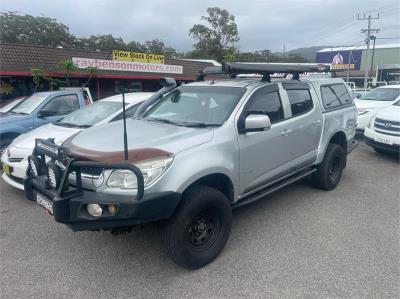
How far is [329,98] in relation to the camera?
5.28 m

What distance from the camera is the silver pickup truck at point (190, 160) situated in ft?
8.82

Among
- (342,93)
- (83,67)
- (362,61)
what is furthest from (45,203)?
(362,61)

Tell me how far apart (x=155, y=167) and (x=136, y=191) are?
25 centimetres

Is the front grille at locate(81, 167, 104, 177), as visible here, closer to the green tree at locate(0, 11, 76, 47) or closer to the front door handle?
the front door handle

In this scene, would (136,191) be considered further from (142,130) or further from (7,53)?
(7,53)

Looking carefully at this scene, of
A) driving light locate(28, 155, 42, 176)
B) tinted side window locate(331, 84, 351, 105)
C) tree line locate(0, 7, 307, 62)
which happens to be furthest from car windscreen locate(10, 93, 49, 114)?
tree line locate(0, 7, 307, 62)

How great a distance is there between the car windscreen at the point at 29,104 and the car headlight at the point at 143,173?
15.9 feet

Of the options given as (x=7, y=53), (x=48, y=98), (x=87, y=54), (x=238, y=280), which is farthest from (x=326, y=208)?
(x=87, y=54)

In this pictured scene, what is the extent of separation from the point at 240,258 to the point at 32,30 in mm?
42063

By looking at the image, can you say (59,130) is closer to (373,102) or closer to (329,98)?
(329,98)

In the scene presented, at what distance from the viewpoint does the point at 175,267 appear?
10.6 ft

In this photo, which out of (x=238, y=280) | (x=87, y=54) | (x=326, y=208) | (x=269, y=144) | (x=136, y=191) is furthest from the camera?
(x=87, y=54)

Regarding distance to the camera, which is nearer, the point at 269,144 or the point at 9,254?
the point at 9,254

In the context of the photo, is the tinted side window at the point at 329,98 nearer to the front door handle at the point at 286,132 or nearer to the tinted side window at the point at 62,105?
the front door handle at the point at 286,132
